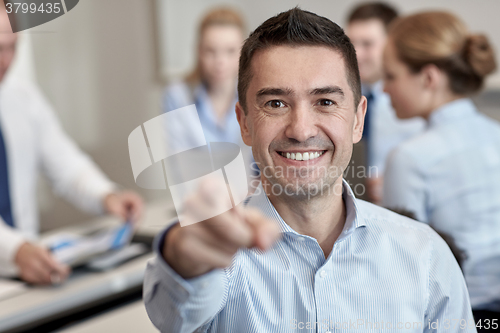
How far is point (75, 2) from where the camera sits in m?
0.70

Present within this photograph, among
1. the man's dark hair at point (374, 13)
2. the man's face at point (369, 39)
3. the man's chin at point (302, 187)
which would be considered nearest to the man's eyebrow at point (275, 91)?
the man's chin at point (302, 187)

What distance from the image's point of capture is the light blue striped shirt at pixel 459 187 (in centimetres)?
108

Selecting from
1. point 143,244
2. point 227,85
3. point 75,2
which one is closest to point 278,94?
point 75,2

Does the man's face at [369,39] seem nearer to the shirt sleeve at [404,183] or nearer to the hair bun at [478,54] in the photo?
the hair bun at [478,54]

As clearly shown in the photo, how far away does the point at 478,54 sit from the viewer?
1166mm

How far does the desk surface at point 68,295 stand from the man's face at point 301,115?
410mm

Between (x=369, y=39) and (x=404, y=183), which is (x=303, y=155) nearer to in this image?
(x=404, y=183)

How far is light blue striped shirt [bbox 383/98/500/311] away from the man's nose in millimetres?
576

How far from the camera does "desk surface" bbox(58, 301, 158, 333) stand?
102 cm

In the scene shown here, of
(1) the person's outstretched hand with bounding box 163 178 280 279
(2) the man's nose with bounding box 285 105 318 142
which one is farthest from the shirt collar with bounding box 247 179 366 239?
(1) the person's outstretched hand with bounding box 163 178 280 279

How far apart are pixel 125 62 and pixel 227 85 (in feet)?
3.87

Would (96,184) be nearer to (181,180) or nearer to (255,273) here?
(255,273)

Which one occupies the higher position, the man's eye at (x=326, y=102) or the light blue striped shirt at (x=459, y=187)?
the man's eye at (x=326, y=102)

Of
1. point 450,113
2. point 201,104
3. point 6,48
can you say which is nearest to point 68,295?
point 6,48
